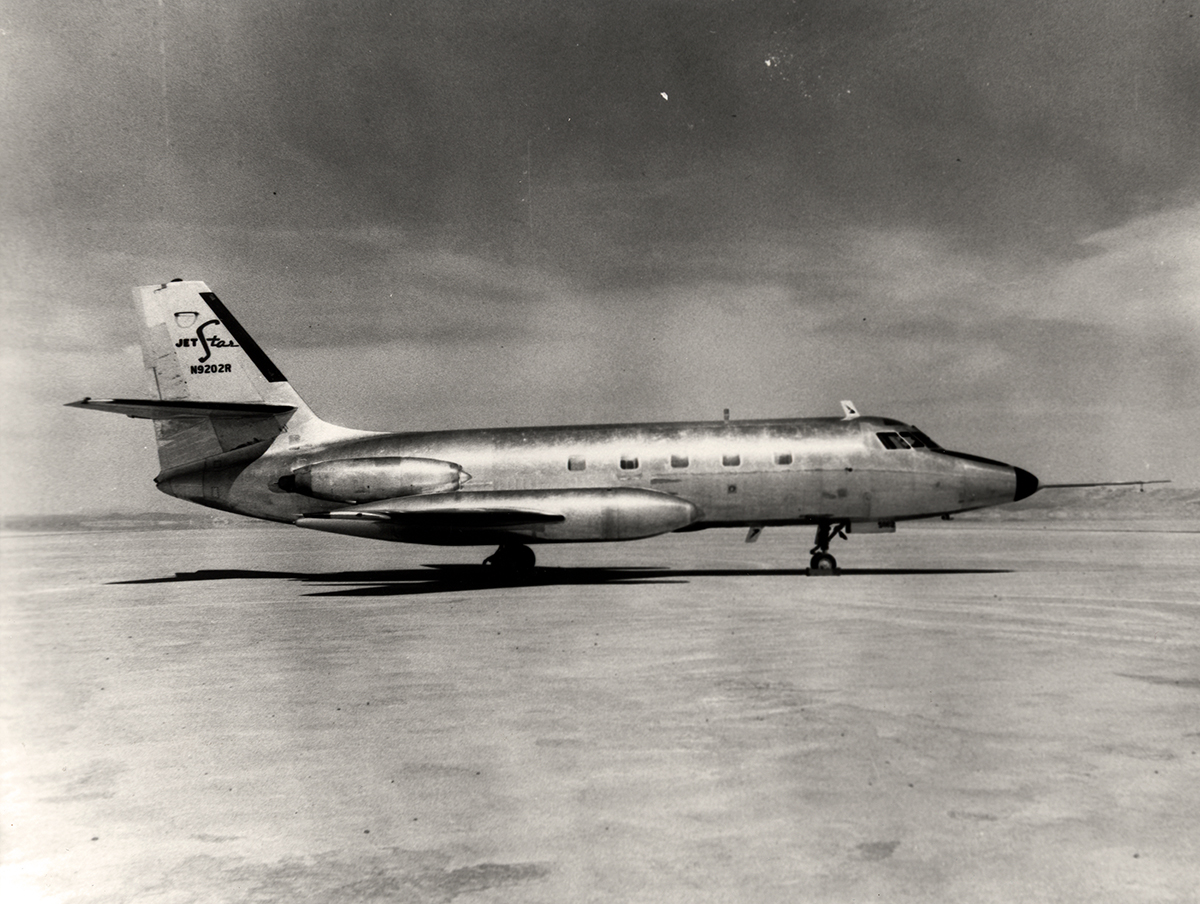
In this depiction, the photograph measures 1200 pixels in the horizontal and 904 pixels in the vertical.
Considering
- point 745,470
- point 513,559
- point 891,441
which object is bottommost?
point 513,559

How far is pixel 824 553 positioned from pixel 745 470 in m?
2.31

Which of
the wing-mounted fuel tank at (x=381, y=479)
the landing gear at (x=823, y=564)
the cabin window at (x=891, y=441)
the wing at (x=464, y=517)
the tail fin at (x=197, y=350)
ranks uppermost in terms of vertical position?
the tail fin at (x=197, y=350)

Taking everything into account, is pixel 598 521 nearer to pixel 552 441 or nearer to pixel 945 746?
pixel 552 441

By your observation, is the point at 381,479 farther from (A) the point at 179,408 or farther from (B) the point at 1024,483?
(B) the point at 1024,483

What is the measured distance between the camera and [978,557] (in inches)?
995

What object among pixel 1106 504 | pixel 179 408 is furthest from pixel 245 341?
pixel 1106 504

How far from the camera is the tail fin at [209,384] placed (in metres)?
23.3

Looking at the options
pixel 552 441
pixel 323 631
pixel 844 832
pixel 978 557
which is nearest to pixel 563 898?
pixel 844 832

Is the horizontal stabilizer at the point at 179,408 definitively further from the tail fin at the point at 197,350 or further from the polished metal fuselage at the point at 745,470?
the polished metal fuselage at the point at 745,470

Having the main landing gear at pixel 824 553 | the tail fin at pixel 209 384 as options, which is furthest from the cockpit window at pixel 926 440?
the tail fin at pixel 209 384

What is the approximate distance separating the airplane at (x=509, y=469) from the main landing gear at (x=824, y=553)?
0.04 meters

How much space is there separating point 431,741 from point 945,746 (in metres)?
3.42

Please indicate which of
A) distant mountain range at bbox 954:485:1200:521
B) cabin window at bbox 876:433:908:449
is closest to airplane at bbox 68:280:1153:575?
cabin window at bbox 876:433:908:449

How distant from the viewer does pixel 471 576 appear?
23094mm
